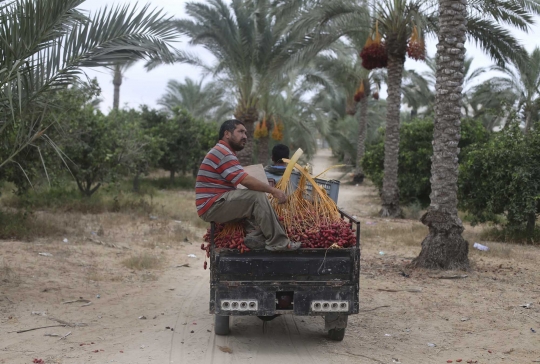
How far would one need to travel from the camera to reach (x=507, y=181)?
12.8 metres

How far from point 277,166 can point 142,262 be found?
14.2 ft

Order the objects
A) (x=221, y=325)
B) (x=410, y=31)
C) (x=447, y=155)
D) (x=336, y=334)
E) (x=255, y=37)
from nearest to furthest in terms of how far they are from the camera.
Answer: (x=336, y=334)
(x=221, y=325)
(x=447, y=155)
(x=410, y=31)
(x=255, y=37)

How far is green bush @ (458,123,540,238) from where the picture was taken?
1233cm

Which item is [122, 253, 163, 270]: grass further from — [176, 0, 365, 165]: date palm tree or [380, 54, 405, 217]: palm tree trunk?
[380, 54, 405, 217]: palm tree trunk

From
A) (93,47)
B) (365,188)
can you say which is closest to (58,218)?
(93,47)

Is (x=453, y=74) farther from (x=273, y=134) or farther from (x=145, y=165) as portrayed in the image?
(x=273, y=134)

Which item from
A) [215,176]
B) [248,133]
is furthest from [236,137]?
[248,133]

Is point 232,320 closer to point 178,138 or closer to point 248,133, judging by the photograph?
point 248,133

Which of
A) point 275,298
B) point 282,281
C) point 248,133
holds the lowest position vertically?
point 275,298

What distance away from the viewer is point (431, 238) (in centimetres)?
984

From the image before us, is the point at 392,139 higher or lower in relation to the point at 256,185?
higher

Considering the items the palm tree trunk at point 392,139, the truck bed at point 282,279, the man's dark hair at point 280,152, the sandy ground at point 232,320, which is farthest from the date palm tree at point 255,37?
the truck bed at point 282,279

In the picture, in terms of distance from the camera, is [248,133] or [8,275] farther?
[248,133]

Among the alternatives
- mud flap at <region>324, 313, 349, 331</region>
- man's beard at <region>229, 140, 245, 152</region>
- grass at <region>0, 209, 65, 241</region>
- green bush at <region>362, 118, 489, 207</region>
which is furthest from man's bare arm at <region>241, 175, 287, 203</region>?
green bush at <region>362, 118, 489, 207</region>
